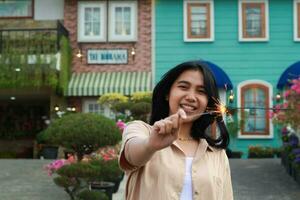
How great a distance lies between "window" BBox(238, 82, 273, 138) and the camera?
16109 mm

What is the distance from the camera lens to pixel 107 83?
16094 mm

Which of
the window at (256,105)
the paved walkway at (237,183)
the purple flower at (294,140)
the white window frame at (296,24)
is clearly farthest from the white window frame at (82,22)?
the purple flower at (294,140)

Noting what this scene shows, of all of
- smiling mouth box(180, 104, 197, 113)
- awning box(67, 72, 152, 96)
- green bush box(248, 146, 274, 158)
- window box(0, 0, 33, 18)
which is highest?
window box(0, 0, 33, 18)

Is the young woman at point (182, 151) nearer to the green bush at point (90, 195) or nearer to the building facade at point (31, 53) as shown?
the green bush at point (90, 195)

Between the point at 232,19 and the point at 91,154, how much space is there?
9.85 metres

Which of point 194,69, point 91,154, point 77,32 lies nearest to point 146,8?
point 77,32

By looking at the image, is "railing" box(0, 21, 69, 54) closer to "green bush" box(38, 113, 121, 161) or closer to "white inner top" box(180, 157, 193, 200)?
"green bush" box(38, 113, 121, 161)

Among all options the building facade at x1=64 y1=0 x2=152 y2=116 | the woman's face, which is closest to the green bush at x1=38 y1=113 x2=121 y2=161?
the woman's face

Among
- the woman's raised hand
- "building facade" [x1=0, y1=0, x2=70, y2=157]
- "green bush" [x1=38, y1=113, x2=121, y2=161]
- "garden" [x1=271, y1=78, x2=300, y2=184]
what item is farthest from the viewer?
"building facade" [x1=0, y1=0, x2=70, y2=157]

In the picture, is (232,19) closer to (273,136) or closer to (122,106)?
(273,136)

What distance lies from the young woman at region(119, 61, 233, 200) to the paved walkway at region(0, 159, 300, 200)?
6255 mm

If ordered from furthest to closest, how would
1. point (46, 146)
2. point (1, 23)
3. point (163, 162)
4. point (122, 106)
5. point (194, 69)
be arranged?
point (1, 23) < point (46, 146) < point (122, 106) < point (194, 69) < point (163, 162)

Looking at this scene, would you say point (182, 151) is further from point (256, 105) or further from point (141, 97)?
point (256, 105)

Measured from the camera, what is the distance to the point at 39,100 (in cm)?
1898
